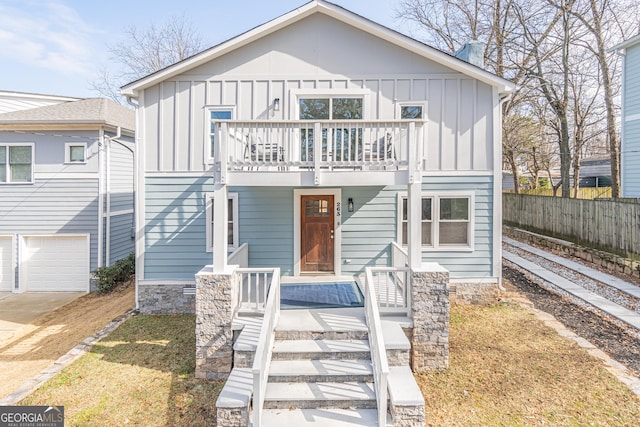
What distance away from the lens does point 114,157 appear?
12.9 metres

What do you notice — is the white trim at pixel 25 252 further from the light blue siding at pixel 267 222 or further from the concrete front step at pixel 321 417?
the concrete front step at pixel 321 417

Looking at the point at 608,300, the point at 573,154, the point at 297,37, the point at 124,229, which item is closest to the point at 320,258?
the point at 297,37

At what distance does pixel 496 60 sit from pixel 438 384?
19792 millimetres

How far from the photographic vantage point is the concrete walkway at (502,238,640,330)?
298 inches

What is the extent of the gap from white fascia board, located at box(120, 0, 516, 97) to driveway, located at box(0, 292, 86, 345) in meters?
6.53

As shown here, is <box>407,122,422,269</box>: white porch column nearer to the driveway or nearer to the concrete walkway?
the concrete walkway

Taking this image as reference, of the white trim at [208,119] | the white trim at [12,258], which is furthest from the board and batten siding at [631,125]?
the white trim at [12,258]

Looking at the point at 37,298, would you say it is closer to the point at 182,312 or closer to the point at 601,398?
the point at 182,312

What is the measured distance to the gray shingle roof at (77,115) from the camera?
38.4 ft

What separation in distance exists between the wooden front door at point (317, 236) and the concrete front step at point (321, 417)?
4.42m

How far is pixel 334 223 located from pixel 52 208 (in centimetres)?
996

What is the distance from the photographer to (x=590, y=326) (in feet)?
23.7

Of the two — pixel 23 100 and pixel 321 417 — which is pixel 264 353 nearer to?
pixel 321 417

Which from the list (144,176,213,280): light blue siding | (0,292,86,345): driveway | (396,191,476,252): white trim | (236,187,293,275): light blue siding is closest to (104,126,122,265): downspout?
(0,292,86,345): driveway
